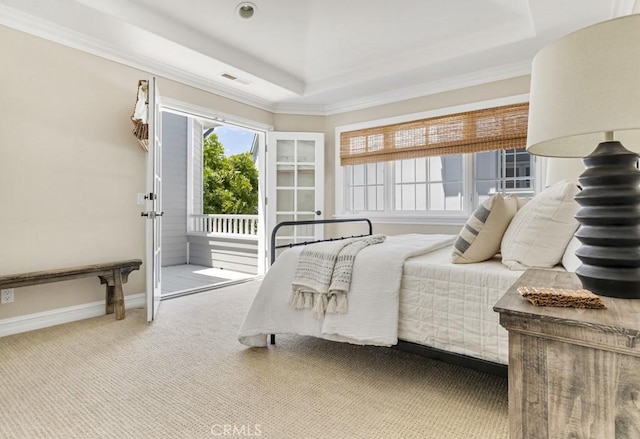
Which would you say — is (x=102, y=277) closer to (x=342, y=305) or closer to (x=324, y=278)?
(x=324, y=278)

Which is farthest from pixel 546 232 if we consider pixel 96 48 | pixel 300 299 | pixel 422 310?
pixel 96 48

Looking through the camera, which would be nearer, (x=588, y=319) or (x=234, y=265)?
(x=588, y=319)

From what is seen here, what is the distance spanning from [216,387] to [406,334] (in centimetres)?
102

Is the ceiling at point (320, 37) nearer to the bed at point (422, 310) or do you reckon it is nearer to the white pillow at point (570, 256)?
the white pillow at point (570, 256)

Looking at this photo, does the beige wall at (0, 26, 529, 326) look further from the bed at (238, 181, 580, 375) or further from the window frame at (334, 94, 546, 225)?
the bed at (238, 181, 580, 375)

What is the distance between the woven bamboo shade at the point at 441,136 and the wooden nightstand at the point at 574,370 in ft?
10.3

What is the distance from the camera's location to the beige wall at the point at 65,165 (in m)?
2.66

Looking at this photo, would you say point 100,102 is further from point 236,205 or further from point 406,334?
point 236,205

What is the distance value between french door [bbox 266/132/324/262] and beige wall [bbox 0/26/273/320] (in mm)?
1728

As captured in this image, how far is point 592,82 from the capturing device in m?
0.85

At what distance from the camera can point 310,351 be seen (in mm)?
2271

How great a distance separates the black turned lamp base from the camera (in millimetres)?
913

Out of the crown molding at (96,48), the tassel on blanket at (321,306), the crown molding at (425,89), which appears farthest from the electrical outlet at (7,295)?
the crown molding at (425,89)

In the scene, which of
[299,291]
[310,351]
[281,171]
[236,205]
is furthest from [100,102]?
[236,205]
